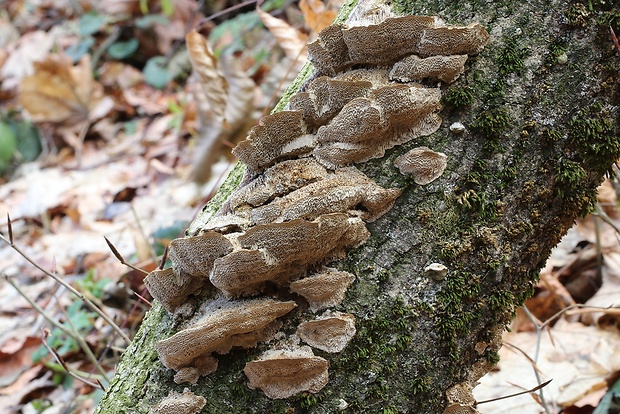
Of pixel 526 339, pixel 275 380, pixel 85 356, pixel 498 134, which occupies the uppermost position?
pixel 498 134

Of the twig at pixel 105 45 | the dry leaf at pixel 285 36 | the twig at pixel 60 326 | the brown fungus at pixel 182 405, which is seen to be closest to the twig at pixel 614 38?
the brown fungus at pixel 182 405

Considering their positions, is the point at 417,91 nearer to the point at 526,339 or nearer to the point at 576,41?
the point at 576,41

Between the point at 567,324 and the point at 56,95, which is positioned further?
the point at 56,95

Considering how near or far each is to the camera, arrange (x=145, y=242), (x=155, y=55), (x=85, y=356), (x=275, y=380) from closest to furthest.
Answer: (x=275, y=380), (x=85, y=356), (x=145, y=242), (x=155, y=55)

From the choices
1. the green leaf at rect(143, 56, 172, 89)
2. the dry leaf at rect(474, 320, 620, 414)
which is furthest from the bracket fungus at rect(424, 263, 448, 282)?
the green leaf at rect(143, 56, 172, 89)

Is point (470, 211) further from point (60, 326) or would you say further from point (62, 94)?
point (62, 94)

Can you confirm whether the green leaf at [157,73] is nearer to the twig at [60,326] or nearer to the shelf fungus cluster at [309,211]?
the twig at [60,326]

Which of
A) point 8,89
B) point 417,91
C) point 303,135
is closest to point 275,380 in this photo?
point 303,135
